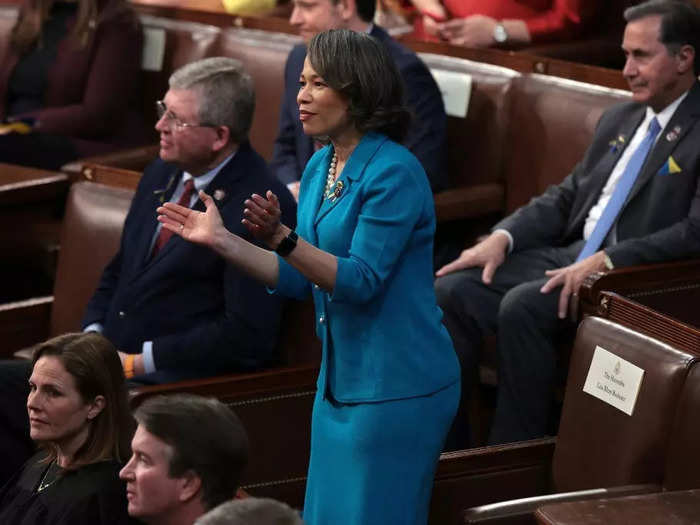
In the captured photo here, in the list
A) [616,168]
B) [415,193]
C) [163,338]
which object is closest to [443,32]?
[616,168]

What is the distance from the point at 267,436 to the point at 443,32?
1772 millimetres

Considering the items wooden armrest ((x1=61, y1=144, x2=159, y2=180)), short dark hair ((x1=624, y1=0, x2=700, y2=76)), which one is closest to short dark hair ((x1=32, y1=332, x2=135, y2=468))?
short dark hair ((x1=624, y1=0, x2=700, y2=76))

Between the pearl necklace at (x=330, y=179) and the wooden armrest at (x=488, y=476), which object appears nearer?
the pearl necklace at (x=330, y=179)

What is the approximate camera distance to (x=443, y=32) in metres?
4.23

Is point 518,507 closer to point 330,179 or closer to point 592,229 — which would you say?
point 330,179

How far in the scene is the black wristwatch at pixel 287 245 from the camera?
6.61ft

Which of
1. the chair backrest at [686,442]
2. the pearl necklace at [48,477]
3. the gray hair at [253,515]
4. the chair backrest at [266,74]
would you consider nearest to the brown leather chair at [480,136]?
the chair backrest at [266,74]

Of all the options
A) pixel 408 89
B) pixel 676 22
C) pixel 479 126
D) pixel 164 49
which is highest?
pixel 676 22

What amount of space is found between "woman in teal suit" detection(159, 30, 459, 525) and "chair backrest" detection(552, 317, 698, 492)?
1.07ft

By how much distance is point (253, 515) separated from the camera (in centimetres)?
153

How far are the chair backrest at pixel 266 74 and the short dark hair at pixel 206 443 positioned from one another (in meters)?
2.30

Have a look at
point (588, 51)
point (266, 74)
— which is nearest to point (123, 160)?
point (266, 74)

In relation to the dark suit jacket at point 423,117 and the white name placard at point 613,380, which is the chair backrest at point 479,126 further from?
the white name placard at point 613,380

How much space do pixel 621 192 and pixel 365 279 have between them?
1.29 m
